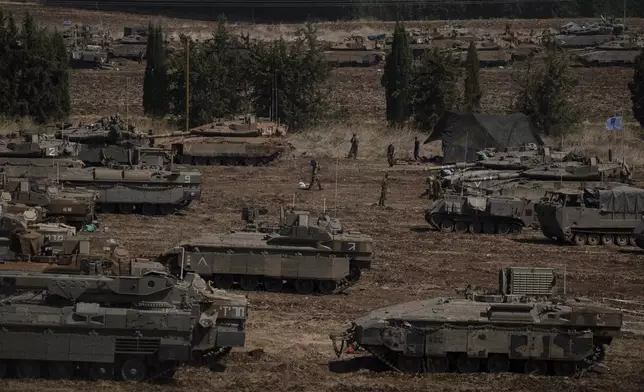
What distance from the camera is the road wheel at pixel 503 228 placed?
39750 mm

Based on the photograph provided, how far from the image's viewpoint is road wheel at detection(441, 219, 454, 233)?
3962 cm

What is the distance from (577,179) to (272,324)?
1981 cm

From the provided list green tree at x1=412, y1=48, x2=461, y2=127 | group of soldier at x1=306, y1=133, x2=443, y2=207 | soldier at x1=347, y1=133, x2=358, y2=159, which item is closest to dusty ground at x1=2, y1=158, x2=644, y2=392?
group of soldier at x1=306, y1=133, x2=443, y2=207

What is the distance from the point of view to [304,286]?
2955 centimetres

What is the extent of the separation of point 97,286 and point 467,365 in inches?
223

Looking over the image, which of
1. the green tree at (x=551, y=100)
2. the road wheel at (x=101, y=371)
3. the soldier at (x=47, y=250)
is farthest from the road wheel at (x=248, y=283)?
the green tree at (x=551, y=100)

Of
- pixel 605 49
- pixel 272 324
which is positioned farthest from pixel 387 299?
pixel 605 49

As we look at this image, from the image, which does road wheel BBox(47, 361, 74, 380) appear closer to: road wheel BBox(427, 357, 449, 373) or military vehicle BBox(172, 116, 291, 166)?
road wheel BBox(427, 357, 449, 373)

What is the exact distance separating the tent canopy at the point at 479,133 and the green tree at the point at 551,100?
22.9 feet

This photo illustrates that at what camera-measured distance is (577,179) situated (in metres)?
43.8

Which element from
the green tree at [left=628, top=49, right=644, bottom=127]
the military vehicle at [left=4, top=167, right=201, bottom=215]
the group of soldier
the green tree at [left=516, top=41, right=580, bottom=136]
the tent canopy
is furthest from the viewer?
the green tree at [left=628, top=49, right=644, bottom=127]

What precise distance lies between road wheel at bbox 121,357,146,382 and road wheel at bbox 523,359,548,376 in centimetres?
574

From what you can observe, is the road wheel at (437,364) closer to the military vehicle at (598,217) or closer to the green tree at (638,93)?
the military vehicle at (598,217)

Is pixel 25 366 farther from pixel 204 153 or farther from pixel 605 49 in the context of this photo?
pixel 605 49
